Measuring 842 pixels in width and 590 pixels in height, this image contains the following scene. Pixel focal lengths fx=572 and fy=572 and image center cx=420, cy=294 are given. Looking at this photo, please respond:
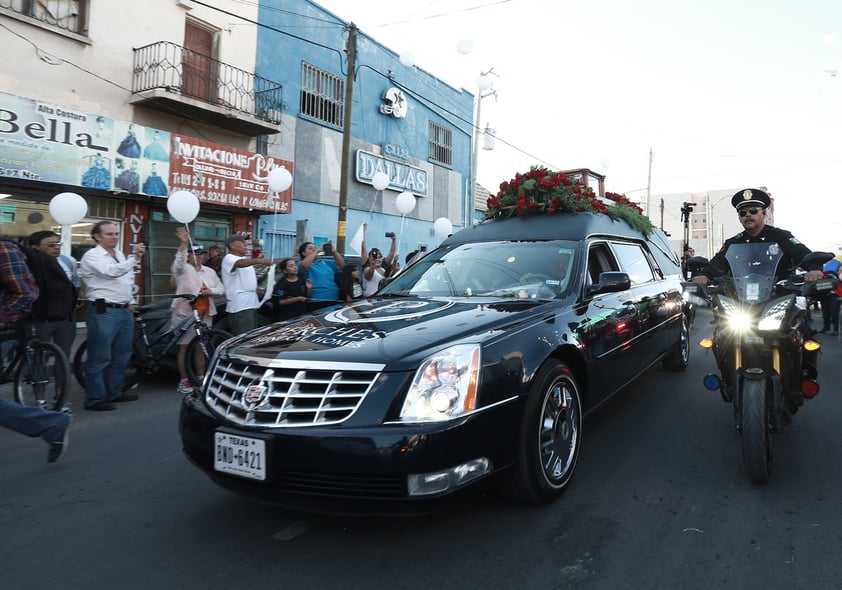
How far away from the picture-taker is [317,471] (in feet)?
7.57

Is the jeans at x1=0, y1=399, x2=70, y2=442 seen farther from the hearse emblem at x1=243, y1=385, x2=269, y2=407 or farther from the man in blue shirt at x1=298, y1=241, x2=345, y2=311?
the man in blue shirt at x1=298, y1=241, x2=345, y2=311

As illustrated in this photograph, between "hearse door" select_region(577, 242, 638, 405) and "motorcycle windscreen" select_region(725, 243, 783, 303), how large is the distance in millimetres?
749

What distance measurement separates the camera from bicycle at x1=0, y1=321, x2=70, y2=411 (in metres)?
4.86

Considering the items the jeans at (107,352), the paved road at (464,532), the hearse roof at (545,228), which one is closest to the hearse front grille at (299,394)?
the paved road at (464,532)

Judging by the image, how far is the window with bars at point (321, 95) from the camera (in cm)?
1647

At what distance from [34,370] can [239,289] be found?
2091 mm

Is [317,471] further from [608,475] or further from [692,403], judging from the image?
[692,403]

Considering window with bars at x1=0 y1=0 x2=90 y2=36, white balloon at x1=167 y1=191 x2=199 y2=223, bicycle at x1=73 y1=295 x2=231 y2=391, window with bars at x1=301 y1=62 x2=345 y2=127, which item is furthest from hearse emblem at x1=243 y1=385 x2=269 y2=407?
window with bars at x1=301 y1=62 x2=345 y2=127

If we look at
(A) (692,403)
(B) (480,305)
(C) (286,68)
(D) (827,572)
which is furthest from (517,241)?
(C) (286,68)

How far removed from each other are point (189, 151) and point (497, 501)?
39.1ft

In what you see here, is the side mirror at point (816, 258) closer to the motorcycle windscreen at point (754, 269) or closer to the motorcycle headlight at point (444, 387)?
the motorcycle windscreen at point (754, 269)

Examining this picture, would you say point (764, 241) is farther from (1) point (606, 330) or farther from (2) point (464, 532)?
(2) point (464, 532)

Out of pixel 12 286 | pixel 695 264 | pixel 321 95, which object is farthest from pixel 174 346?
pixel 321 95

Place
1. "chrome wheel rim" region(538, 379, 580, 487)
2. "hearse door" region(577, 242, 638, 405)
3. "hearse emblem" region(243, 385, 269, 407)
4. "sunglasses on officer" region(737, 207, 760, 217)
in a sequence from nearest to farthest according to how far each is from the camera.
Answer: "hearse emblem" region(243, 385, 269, 407)
"chrome wheel rim" region(538, 379, 580, 487)
"hearse door" region(577, 242, 638, 405)
"sunglasses on officer" region(737, 207, 760, 217)
